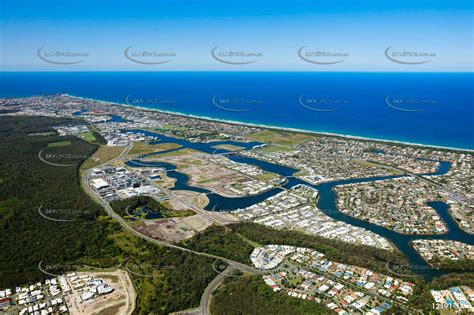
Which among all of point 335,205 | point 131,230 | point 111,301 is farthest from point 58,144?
point 335,205

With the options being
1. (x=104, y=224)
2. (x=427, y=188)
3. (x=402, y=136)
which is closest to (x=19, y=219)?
(x=104, y=224)

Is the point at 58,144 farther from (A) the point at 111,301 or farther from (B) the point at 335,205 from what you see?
(B) the point at 335,205

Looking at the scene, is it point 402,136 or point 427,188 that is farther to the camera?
point 402,136

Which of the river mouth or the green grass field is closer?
the river mouth

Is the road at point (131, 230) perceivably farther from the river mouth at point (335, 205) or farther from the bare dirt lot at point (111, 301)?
the river mouth at point (335, 205)

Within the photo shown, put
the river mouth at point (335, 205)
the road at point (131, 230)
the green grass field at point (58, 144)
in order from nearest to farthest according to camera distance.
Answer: the road at point (131, 230) → the river mouth at point (335, 205) → the green grass field at point (58, 144)

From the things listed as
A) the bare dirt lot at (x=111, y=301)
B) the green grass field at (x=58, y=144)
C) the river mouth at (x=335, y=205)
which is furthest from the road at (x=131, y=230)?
the green grass field at (x=58, y=144)

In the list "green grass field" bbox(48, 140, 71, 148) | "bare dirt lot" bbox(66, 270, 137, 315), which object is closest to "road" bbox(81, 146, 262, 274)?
"bare dirt lot" bbox(66, 270, 137, 315)

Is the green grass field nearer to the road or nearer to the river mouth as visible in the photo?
the river mouth

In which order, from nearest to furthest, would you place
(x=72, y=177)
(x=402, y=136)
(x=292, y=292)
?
(x=292, y=292)
(x=72, y=177)
(x=402, y=136)

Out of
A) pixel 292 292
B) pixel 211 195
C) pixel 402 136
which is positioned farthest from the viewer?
pixel 402 136

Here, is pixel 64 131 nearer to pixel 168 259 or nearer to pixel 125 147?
pixel 125 147
